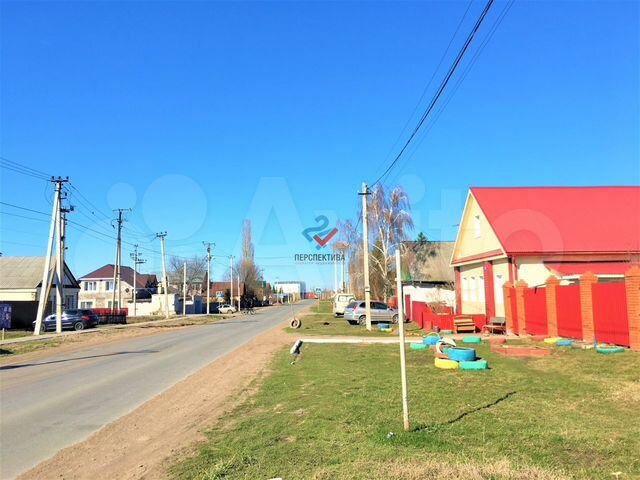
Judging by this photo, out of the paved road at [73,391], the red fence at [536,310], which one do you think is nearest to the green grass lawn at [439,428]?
the paved road at [73,391]

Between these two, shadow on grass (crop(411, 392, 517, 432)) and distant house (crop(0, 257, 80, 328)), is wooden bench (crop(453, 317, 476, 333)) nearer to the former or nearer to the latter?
shadow on grass (crop(411, 392, 517, 432))

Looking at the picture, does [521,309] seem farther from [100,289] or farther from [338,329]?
[100,289]

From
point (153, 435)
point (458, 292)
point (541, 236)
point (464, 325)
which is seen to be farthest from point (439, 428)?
point (458, 292)

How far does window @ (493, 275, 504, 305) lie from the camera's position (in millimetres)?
25000

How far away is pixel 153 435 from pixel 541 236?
21.7 m

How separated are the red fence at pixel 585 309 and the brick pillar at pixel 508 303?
422 mm

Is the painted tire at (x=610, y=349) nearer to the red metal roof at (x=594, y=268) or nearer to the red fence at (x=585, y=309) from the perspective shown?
the red fence at (x=585, y=309)

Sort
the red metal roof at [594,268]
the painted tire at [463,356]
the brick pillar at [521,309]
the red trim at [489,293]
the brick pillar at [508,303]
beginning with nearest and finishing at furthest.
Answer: the painted tire at [463,356] < the brick pillar at [521,309] < the brick pillar at [508,303] < the red metal roof at [594,268] < the red trim at [489,293]

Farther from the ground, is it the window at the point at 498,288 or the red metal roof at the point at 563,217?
the red metal roof at the point at 563,217

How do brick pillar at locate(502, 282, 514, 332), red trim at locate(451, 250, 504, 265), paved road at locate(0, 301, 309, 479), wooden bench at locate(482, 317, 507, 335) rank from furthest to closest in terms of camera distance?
red trim at locate(451, 250, 504, 265)
wooden bench at locate(482, 317, 507, 335)
brick pillar at locate(502, 282, 514, 332)
paved road at locate(0, 301, 309, 479)

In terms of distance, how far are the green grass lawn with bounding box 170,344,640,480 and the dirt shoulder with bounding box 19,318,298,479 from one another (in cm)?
36

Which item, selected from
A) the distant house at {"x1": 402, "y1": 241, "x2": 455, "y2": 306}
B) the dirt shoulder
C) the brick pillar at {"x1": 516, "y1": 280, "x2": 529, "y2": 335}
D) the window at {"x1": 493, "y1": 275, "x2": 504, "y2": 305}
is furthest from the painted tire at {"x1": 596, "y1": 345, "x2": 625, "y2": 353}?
the distant house at {"x1": 402, "y1": 241, "x2": 455, "y2": 306}

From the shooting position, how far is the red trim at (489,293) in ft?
83.4

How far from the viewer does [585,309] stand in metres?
16.1
